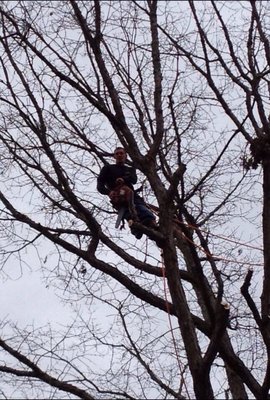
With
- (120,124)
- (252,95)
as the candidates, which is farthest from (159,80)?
(252,95)

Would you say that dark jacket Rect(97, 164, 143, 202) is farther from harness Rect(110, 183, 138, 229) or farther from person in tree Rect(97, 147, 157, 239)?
harness Rect(110, 183, 138, 229)

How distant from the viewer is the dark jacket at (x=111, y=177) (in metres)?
6.75

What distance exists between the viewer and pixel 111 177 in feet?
22.2

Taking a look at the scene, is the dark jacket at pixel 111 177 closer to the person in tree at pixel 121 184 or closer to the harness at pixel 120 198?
the person in tree at pixel 121 184

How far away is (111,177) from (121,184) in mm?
273

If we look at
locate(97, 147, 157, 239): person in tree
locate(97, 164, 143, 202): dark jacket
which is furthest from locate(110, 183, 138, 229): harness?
locate(97, 164, 143, 202): dark jacket

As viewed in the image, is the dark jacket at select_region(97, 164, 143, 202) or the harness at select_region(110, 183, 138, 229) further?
the dark jacket at select_region(97, 164, 143, 202)

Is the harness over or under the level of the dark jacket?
under

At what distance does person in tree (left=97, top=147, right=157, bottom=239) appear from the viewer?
643cm

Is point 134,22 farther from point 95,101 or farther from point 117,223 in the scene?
point 117,223

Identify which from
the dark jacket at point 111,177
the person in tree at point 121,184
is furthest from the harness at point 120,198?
the dark jacket at point 111,177

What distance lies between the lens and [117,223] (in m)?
6.32

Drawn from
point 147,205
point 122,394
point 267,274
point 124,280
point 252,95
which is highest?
point 252,95

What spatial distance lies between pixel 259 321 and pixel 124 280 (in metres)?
1.14
